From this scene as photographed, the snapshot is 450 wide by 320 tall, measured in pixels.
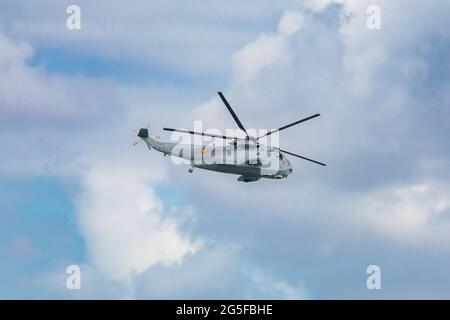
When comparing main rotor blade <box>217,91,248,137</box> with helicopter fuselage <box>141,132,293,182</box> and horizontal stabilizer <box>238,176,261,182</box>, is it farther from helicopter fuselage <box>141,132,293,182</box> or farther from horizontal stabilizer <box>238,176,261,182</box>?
horizontal stabilizer <box>238,176,261,182</box>

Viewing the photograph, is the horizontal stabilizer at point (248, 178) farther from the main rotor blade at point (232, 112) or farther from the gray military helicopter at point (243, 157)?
the main rotor blade at point (232, 112)

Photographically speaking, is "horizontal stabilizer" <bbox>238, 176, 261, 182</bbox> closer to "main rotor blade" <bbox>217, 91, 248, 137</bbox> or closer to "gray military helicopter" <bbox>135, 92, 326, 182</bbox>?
"gray military helicopter" <bbox>135, 92, 326, 182</bbox>

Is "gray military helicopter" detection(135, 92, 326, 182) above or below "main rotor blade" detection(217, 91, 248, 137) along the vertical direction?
below

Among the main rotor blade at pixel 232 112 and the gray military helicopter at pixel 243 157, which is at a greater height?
the main rotor blade at pixel 232 112

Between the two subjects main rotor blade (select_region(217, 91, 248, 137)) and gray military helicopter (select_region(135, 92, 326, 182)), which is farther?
gray military helicopter (select_region(135, 92, 326, 182))

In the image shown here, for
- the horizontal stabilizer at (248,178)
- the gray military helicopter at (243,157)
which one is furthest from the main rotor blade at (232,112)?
the horizontal stabilizer at (248,178)

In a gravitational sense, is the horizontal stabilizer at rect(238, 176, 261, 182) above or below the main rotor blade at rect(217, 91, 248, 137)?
below

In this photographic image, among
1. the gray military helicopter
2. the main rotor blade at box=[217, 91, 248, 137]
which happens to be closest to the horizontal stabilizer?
the gray military helicopter

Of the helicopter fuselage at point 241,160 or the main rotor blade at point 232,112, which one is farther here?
the helicopter fuselage at point 241,160

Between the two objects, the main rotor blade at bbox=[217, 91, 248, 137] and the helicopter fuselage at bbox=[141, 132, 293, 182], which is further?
the helicopter fuselage at bbox=[141, 132, 293, 182]

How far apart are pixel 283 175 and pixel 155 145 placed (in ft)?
79.8
